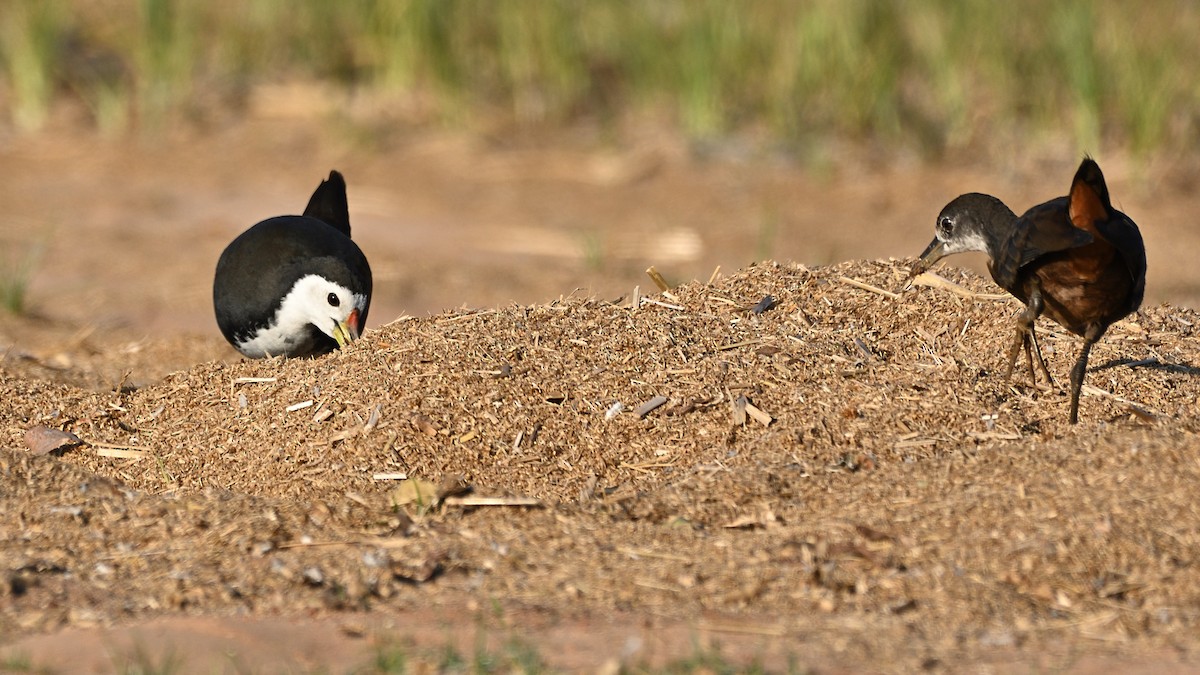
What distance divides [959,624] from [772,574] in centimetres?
41

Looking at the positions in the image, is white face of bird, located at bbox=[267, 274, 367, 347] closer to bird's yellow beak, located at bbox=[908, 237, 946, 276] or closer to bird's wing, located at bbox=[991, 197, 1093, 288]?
bird's yellow beak, located at bbox=[908, 237, 946, 276]

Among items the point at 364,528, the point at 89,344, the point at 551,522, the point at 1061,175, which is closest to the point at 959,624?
the point at 551,522

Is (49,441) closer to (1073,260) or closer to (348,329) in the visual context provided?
(348,329)

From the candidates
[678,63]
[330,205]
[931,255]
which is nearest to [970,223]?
[931,255]

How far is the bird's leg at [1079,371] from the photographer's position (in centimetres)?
400

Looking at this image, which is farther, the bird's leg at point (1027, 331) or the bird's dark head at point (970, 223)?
the bird's dark head at point (970, 223)

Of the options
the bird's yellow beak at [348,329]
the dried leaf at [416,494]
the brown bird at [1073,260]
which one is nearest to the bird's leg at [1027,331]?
the brown bird at [1073,260]

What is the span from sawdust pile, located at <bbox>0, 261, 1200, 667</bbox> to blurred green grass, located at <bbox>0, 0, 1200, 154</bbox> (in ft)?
13.7

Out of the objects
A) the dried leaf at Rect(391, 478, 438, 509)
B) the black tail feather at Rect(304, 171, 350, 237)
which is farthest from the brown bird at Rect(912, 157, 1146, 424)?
the black tail feather at Rect(304, 171, 350, 237)

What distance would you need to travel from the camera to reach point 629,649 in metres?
2.91

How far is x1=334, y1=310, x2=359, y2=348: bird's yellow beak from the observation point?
191 inches

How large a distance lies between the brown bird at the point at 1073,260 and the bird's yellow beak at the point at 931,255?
24 cm

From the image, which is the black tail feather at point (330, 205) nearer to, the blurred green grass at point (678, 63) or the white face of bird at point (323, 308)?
the white face of bird at point (323, 308)

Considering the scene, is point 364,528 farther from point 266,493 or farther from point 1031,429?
point 1031,429
